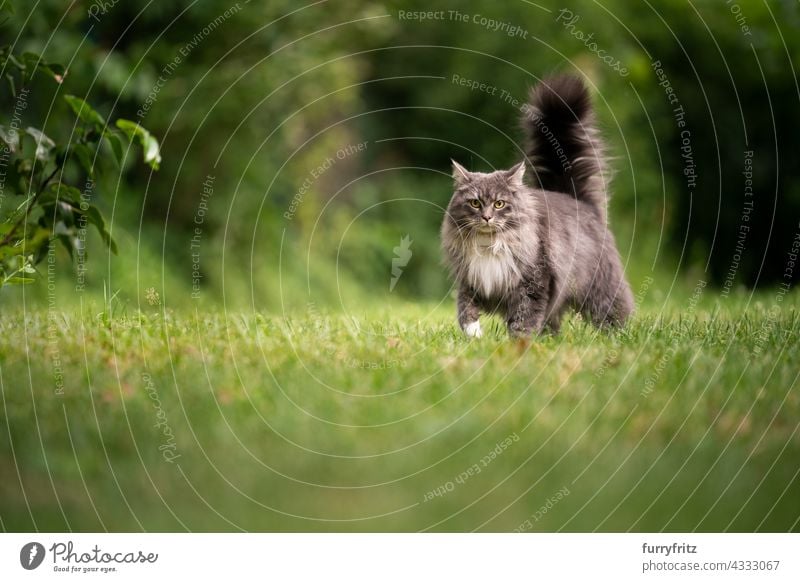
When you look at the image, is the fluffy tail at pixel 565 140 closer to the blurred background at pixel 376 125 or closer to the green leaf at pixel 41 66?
the green leaf at pixel 41 66

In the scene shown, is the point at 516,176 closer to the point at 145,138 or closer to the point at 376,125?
the point at 145,138

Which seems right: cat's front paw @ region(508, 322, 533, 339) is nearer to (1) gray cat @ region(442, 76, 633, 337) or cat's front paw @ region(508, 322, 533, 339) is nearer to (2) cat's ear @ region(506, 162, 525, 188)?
(1) gray cat @ region(442, 76, 633, 337)

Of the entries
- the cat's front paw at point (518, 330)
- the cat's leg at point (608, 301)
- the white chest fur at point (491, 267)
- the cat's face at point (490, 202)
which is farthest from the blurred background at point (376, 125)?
the cat's front paw at point (518, 330)

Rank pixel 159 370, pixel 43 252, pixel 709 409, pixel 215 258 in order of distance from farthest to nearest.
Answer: pixel 215 258, pixel 43 252, pixel 159 370, pixel 709 409

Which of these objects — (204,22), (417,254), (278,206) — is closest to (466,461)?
(204,22)

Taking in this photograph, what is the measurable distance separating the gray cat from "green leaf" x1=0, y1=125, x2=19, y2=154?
2583 mm

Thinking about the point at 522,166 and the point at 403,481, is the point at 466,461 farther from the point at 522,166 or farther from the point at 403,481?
the point at 522,166

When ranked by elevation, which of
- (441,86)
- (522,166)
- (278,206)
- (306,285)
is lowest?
(306,285)

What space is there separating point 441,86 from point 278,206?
349 cm

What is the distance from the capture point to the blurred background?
926cm

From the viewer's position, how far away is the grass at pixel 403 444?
138 inches

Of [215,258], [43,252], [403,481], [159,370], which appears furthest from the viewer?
[215,258]

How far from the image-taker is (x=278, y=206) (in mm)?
11352

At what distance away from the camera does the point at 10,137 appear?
14.8 feet
